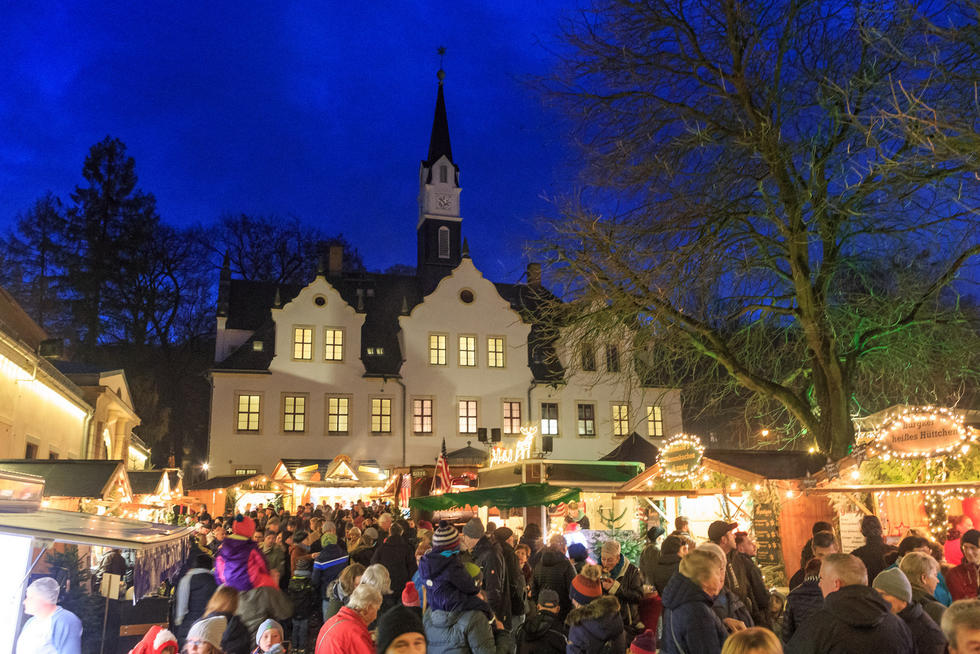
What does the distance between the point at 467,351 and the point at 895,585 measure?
31075 mm

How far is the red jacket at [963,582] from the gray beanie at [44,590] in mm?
7357

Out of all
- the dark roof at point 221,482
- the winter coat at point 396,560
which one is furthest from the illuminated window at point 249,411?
the winter coat at point 396,560

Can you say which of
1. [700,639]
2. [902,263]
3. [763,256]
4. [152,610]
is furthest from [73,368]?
[700,639]

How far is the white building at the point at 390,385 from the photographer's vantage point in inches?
1309

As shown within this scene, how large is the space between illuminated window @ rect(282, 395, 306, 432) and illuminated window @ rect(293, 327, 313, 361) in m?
1.74

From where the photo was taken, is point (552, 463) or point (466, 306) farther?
point (466, 306)

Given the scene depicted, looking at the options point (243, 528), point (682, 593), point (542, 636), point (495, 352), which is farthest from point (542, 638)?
point (495, 352)

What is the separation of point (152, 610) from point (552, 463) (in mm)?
10760

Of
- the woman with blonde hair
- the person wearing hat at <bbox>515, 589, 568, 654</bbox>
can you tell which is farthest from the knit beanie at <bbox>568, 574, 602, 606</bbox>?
the woman with blonde hair

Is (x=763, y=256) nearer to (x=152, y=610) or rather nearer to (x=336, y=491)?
(x=152, y=610)

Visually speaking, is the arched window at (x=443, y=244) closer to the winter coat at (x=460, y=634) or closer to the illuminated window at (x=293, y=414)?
the illuminated window at (x=293, y=414)

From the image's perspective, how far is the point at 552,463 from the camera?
19953 mm

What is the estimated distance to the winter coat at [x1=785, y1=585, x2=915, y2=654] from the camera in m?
4.29

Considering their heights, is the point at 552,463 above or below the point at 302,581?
above
